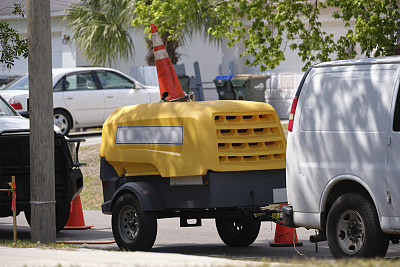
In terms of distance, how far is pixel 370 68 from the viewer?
9070 millimetres

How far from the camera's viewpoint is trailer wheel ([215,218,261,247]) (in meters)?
11.6

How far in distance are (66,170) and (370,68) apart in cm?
492

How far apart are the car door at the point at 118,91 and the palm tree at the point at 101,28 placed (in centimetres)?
529

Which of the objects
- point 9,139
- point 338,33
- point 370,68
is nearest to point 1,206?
point 9,139

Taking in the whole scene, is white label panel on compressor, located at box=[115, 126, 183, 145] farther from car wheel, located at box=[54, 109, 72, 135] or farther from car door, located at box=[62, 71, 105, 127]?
car door, located at box=[62, 71, 105, 127]

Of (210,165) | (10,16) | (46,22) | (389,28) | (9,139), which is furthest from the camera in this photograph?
(10,16)

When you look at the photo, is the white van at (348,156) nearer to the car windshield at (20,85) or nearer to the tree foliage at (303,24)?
the tree foliage at (303,24)

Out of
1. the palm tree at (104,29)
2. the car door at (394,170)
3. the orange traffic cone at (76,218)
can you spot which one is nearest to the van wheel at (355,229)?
the car door at (394,170)

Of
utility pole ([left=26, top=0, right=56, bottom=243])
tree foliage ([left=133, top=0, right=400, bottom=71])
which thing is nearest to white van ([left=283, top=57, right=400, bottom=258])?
utility pole ([left=26, top=0, right=56, bottom=243])

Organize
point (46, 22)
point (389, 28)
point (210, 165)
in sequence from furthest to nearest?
point (389, 28) < point (46, 22) < point (210, 165)

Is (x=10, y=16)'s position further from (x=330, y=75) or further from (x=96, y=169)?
(x=330, y=75)

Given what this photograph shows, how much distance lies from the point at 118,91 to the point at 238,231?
1155cm

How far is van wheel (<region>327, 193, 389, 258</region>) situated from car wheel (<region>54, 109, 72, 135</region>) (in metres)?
13.5

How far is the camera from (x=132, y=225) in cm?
1101
